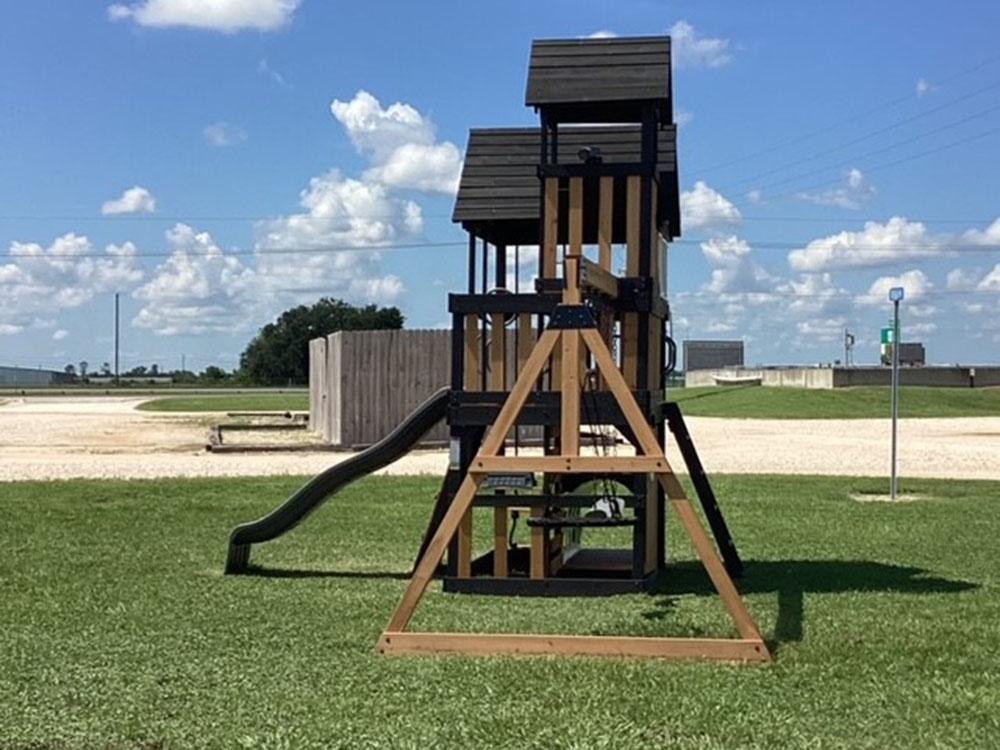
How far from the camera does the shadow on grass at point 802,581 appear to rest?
8.90m

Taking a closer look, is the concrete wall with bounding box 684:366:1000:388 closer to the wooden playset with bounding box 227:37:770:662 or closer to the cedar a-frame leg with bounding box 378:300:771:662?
the wooden playset with bounding box 227:37:770:662

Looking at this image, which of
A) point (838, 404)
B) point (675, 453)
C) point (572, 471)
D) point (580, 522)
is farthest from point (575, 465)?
point (838, 404)

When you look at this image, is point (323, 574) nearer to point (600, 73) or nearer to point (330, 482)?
point (330, 482)

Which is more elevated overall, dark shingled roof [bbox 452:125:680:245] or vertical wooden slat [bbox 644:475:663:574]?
dark shingled roof [bbox 452:125:680:245]

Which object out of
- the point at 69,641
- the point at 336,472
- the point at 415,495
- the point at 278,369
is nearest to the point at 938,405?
the point at 415,495

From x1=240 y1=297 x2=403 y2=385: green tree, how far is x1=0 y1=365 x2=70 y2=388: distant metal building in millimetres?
28802

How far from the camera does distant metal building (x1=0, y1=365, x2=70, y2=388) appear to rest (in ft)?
459

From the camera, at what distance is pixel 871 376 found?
73.1 m

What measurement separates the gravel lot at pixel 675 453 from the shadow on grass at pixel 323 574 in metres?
10.4

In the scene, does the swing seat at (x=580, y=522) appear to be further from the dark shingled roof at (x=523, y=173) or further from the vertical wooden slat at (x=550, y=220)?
the dark shingled roof at (x=523, y=173)

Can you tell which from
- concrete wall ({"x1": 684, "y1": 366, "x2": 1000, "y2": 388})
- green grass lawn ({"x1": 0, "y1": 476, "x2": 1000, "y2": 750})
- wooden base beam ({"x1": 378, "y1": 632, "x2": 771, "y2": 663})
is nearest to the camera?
green grass lawn ({"x1": 0, "y1": 476, "x2": 1000, "y2": 750})

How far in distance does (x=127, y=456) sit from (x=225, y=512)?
39.0ft

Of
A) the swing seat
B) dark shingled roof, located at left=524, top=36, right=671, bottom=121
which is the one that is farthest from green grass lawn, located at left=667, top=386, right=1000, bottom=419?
the swing seat

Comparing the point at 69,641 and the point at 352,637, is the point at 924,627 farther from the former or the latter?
the point at 69,641
